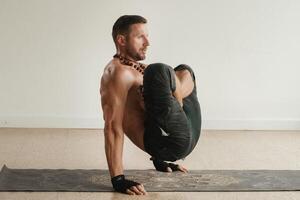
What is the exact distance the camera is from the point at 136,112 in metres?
3.08

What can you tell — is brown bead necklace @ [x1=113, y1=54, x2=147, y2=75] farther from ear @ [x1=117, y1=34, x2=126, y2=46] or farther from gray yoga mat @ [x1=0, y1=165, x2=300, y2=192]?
gray yoga mat @ [x1=0, y1=165, x2=300, y2=192]

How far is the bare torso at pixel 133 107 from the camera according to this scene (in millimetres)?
3027

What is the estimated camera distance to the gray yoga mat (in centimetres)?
307

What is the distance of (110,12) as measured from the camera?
15.8 ft

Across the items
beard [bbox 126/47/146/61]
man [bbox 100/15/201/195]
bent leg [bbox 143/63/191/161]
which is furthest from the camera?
beard [bbox 126/47/146/61]

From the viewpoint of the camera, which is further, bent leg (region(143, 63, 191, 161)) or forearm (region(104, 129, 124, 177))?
forearm (region(104, 129, 124, 177))

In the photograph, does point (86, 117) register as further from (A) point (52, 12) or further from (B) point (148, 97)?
(B) point (148, 97)

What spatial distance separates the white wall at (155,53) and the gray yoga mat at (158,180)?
149cm

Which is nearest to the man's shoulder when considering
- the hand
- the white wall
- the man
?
the man

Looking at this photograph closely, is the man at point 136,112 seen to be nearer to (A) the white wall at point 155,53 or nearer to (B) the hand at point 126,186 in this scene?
(B) the hand at point 126,186

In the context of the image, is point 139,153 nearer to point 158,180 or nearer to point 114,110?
point 158,180

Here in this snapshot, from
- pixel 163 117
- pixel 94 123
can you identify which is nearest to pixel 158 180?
pixel 163 117

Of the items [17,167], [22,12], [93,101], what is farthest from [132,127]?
[22,12]

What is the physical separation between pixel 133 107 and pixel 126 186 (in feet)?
1.44
